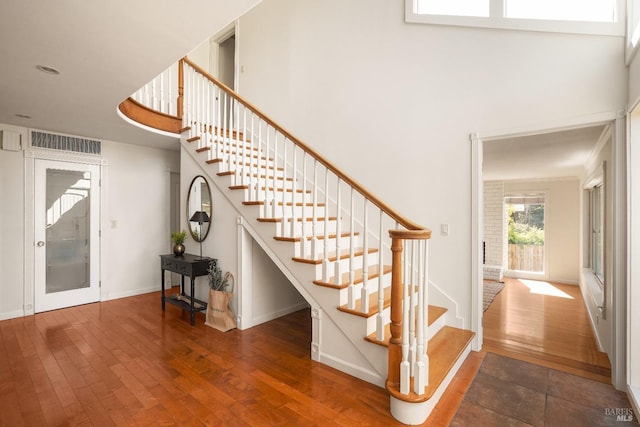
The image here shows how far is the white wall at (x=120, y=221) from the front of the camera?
12.4 ft

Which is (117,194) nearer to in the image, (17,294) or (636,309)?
(17,294)

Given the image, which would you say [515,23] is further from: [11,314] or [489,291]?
[11,314]

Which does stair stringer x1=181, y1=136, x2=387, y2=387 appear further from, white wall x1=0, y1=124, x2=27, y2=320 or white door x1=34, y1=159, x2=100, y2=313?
white wall x1=0, y1=124, x2=27, y2=320

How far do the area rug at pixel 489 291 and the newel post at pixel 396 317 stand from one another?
2.95 metres

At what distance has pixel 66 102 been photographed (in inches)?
119

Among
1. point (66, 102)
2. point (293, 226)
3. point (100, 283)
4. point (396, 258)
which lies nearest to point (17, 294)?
point (100, 283)

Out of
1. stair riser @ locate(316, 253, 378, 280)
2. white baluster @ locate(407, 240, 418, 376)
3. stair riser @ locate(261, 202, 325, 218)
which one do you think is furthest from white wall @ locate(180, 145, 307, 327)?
white baluster @ locate(407, 240, 418, 376)

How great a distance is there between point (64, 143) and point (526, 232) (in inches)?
345

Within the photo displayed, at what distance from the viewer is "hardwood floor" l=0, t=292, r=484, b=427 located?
2.02 meters

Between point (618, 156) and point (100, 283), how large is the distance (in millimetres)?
6234

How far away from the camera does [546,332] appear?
3.48 metres

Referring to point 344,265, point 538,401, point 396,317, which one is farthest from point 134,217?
point 538,401

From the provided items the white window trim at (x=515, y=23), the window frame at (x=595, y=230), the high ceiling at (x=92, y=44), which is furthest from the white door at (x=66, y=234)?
the window frame at (x=595, y=230)

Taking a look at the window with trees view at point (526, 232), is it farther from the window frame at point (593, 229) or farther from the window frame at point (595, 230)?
the window frame at point (595, 230)
